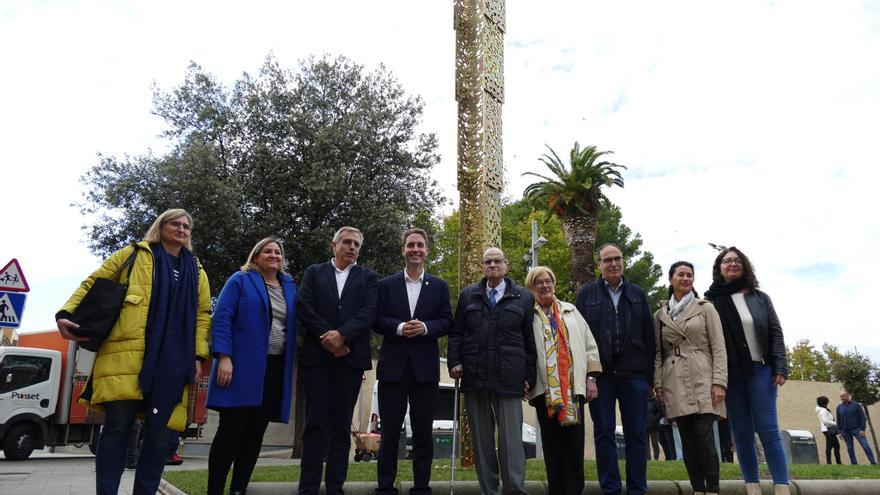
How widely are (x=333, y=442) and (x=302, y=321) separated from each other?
0.92m

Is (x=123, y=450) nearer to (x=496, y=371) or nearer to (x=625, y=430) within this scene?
(x=496, y=371)

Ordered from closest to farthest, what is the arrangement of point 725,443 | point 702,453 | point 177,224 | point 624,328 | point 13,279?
point 177,224
point 702,453
point 624,328
point 13,279
point 725,443

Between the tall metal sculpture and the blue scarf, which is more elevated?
the tall metal sculpture

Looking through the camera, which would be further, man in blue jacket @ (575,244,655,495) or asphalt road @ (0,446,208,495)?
asphalt road @ (0,446,208,495)

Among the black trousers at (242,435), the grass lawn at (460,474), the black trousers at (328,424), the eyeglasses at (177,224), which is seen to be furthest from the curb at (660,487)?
the eyeglasses at (177,224)

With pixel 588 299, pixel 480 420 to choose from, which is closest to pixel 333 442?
pixel 480 420

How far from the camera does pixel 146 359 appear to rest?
4250 mm

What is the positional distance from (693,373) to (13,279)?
9.07m

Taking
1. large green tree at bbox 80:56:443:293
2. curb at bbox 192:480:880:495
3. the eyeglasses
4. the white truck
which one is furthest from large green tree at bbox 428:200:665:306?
the eyeglasses

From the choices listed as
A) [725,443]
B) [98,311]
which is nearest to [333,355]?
[98,311]

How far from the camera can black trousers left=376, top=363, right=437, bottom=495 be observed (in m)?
5.07

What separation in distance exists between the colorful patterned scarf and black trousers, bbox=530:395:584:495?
12 cm

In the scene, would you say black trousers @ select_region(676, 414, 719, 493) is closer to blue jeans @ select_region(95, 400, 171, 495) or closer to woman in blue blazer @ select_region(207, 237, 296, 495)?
woman in blue blazer @ select_region(207, 237, 296, 495)

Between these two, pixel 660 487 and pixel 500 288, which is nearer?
pixel 500 288
